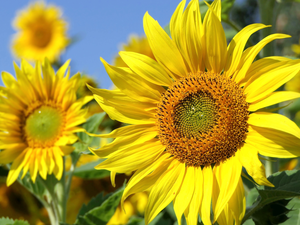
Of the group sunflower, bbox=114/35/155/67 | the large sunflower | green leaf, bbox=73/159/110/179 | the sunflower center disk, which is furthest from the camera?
sunflower, bbox=114/35/155/67

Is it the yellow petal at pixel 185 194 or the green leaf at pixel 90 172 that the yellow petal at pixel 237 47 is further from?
the green leaf at pixel 90 172

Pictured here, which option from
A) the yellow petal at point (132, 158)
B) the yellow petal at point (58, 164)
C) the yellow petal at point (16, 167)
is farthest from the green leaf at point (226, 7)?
the yellow petal at point (16, 167)

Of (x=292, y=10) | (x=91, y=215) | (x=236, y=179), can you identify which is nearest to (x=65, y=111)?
(x=91, y=215)

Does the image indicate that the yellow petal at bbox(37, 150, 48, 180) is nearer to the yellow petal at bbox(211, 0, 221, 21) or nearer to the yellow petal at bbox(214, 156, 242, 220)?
the yellow petal at bbox(214, 156, 242, 220)

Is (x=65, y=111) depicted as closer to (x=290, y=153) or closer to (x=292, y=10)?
(x=290, y=153)

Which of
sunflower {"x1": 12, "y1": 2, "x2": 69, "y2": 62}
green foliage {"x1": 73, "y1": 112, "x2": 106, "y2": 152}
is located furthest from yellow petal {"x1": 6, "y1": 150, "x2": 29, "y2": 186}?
sunflower {"x1": 12, "y1": 2, "x2": 69, "y2": 62}

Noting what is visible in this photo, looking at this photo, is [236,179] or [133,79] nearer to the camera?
[236,179]
